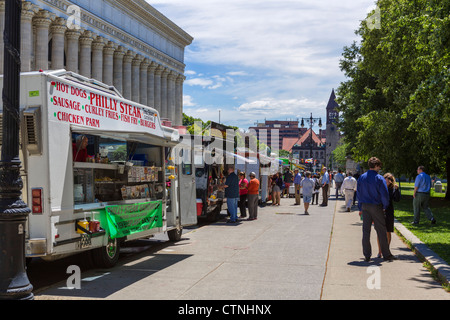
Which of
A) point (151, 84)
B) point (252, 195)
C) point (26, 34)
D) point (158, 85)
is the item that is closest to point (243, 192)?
point (252, 195)

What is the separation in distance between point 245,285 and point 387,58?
1887 centimetres

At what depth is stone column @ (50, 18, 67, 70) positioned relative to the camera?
49.4 meters

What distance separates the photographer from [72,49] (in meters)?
52.5

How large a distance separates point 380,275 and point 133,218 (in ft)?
15.5

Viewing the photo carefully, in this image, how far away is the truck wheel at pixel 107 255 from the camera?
367 inches

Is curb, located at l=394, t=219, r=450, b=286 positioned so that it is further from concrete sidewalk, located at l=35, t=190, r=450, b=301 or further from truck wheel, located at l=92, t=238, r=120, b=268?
truck wheel, located at l=92, t=238, r=120, b=268

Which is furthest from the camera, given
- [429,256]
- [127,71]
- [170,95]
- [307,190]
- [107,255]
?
[170,95]

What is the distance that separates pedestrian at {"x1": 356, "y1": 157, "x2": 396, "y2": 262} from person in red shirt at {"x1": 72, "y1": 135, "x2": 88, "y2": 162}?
5285 millimetres

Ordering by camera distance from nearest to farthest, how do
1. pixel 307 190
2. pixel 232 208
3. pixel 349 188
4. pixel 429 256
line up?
pixel 429 256 < pixel 232 208 < pixel 307 190 < pixel 349 188

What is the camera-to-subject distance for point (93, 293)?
7.51m

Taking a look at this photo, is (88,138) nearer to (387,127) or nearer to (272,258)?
(272,258)

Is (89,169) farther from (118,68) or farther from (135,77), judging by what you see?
(135,77)

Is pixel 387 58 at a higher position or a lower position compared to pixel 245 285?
higher
